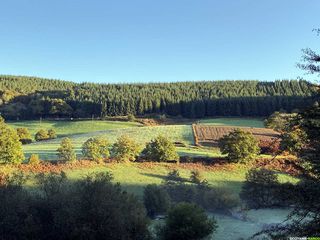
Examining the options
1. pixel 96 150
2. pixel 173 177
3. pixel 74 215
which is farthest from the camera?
pixel 96 150

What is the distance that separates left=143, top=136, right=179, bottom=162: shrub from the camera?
68488mm

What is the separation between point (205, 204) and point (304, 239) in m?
39.0

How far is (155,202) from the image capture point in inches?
1889

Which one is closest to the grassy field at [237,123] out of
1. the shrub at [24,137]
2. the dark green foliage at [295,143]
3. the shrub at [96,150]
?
the shrub at [24,137]

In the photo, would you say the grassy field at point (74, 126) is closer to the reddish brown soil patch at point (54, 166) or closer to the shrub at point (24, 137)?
the shrub at point (24, 137)

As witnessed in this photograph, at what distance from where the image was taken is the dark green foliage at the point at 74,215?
106 ft

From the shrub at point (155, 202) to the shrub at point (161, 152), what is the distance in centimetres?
1978

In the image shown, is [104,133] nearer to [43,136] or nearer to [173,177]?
[43,136]

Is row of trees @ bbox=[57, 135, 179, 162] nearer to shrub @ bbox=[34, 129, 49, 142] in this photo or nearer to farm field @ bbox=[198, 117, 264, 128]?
shrub @ bbox=[34, 129, 49, 142]

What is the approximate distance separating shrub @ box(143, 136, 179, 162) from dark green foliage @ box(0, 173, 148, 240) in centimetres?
3292

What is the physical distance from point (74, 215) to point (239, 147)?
135 feet

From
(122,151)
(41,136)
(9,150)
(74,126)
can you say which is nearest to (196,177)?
(122,151)

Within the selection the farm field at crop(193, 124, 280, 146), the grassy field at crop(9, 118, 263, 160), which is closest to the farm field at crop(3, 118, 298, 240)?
the grassy field at crop(9, 118, 263, 160)

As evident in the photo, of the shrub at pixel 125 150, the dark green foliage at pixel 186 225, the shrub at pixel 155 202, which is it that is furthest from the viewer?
the shrub at pixel 125 150
